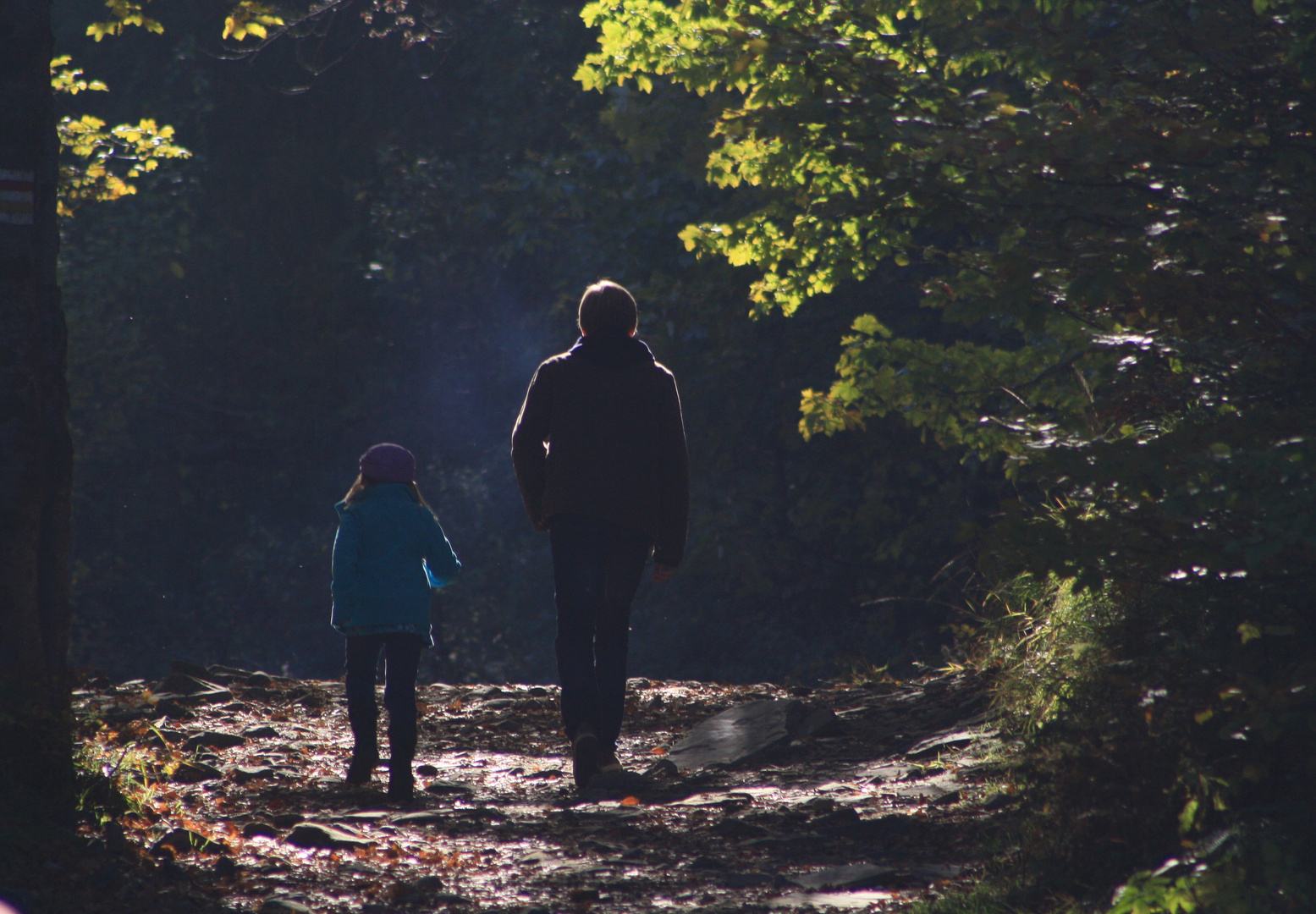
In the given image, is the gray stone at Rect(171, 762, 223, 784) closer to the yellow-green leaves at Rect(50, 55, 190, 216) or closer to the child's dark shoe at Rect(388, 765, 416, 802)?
the child's dark shoe at Rect(388, 765, 416, 802)

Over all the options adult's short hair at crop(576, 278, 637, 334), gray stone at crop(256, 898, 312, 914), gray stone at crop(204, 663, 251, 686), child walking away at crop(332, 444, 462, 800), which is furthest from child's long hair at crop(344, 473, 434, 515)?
gray stone at crop(204, 663, 251, 686)

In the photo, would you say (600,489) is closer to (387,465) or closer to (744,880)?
(387,465)

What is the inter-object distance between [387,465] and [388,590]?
1.84 feet

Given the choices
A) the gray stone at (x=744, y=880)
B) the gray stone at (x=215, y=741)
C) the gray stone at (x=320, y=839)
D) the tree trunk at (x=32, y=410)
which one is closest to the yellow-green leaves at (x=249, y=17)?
the tree trunk at (x=32, y=410)

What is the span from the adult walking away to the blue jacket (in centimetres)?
49

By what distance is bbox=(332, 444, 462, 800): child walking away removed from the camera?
216 inches

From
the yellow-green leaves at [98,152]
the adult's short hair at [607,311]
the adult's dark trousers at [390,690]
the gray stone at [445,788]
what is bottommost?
the gray stone at [445,788]

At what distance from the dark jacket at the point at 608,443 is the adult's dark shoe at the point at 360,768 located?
4.23 feet

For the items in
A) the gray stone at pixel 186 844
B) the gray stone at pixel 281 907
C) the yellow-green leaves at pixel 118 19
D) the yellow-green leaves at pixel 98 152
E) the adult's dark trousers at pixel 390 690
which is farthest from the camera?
the yellow-green leaves at pixel 98 152

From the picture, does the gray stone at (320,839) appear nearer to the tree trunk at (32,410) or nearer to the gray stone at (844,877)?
the tree trunk at (32,410)

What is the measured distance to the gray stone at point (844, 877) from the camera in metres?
3.72

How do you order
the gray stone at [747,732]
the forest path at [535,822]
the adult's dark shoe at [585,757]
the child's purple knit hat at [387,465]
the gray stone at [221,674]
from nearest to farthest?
the forest path at [535,822]
the adult's dark shoe at [585,757]
the child's purple knit hat at [387,465]
the gray stone at [747,732]
the gray stone at [221,674]

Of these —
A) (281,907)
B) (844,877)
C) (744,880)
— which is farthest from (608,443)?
(281,907)

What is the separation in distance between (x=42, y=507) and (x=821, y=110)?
9.41ft
